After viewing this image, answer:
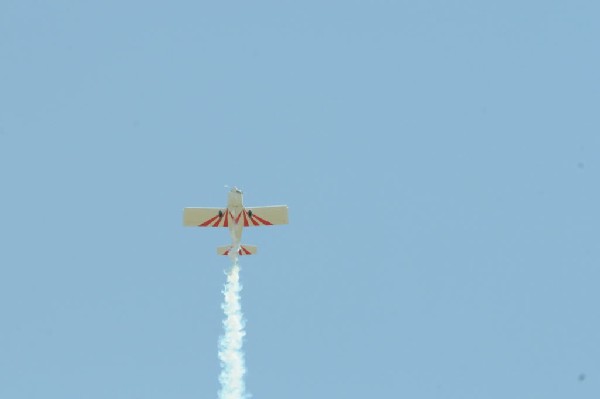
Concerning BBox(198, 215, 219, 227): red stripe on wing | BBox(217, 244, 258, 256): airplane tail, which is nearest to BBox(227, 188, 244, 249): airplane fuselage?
BBox(217, 244, 258, 256): airplane tail

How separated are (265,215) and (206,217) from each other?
366 cm


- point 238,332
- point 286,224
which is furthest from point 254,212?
point 238,332

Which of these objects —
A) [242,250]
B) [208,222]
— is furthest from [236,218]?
[242,250]

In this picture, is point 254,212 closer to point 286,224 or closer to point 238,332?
point 286,224

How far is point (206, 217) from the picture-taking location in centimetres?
8588

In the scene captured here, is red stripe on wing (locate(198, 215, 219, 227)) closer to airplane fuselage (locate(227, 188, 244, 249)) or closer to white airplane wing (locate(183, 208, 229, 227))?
white airplane wing (locate(183, 208, 229, 227))

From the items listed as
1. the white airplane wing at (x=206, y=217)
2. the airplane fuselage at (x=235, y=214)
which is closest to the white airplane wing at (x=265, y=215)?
the airplane fuselage at (x=235, y=214)

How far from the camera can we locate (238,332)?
89.5 metres

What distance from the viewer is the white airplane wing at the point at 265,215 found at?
84.8 meters

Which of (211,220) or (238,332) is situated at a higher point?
(211,220)

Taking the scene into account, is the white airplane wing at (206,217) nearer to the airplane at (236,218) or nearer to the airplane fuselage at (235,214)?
the airplane at (236,218)

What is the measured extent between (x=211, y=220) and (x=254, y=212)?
2.81 m

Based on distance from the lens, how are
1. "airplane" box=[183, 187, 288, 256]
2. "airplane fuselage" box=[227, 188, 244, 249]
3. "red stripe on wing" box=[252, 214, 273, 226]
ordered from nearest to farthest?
"airplane fuselage" box=[227, 188, 244, 249] → "airplane" box=[183, 187, 288, 256] → "red stripe on wing" box=[252, 214, 273, 226]

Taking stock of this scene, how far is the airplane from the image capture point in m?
84.0
